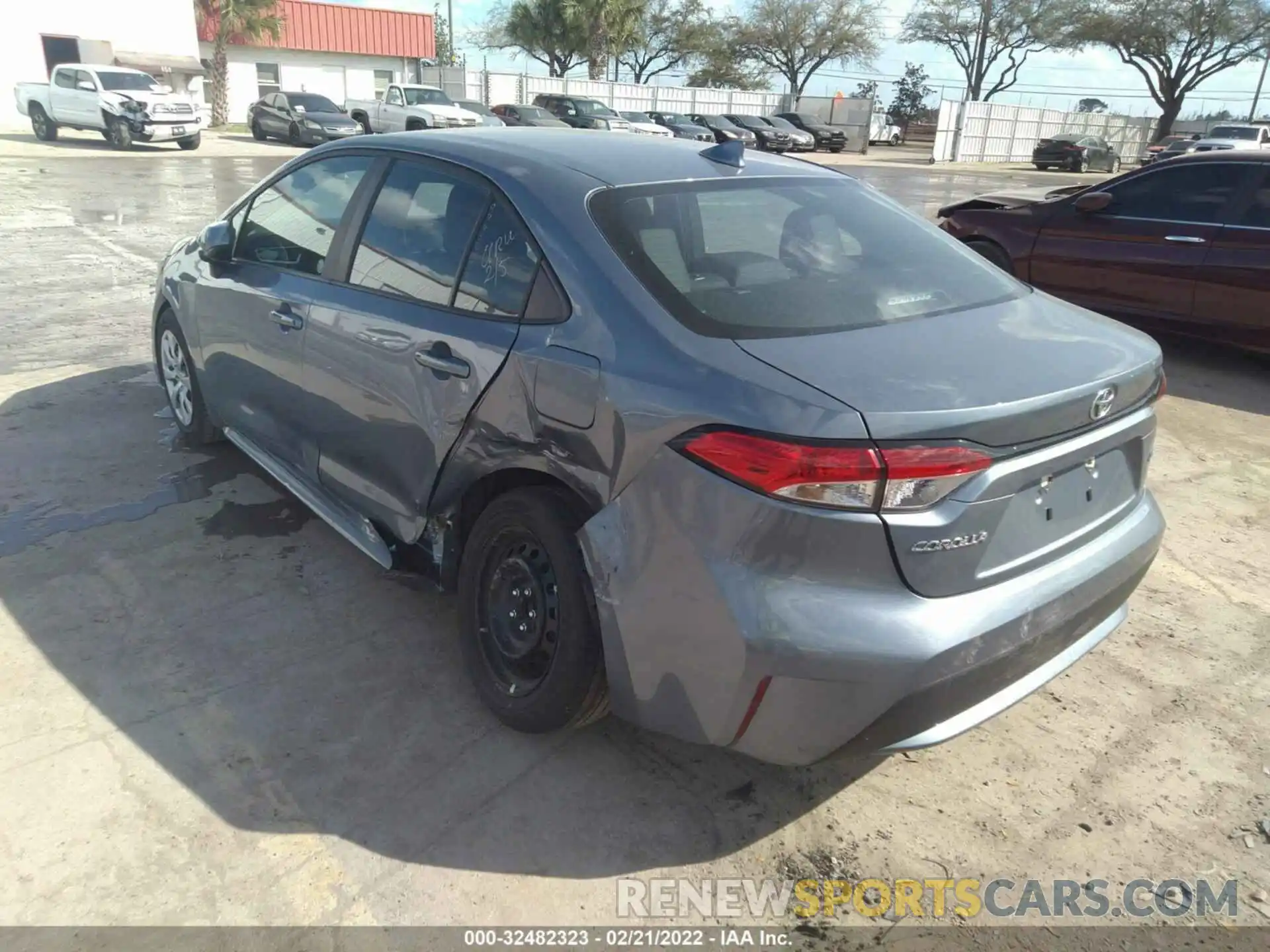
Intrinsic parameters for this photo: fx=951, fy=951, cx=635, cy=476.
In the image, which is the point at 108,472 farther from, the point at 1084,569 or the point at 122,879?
the point at 1084,569

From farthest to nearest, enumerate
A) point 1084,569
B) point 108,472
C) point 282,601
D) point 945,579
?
point 108,472
point 282,601
point 1084,569
point 945,579

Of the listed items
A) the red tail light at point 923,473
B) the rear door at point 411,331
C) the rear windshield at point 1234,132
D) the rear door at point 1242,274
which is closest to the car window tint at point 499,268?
the rear door at point 411,331

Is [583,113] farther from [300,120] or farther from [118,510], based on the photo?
[118,510]

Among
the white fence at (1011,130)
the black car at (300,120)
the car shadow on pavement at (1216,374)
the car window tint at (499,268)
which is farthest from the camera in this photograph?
the white fence at (1011,130)

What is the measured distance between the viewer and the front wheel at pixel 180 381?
4.61m

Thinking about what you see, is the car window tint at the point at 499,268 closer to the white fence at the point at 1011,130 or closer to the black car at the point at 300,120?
the black car at the point at 300,120

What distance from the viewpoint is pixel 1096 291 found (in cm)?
725

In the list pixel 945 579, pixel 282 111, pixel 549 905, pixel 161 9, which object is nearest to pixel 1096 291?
pixel 945 579

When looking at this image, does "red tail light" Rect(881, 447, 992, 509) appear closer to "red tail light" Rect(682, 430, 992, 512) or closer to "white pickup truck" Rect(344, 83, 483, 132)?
"red tail light" Rect(682, 430, 992, 512)

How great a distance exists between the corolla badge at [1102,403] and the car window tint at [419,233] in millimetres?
1813

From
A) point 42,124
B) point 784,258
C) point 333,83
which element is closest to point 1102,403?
point 784,258

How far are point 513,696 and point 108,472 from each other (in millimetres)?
2868

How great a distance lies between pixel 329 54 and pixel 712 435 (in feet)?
150

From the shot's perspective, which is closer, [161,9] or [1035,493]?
[1035,493]
